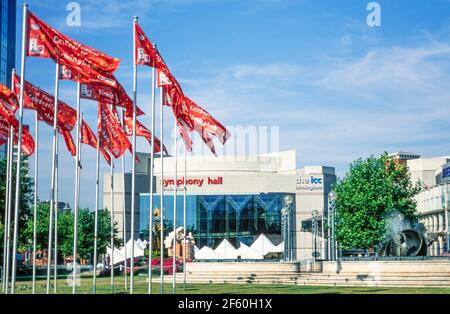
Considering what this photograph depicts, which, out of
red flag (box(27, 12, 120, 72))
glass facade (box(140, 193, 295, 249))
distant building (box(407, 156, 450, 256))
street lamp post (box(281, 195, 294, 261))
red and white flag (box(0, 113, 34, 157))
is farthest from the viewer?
glass facade (box(140, 193, 295, 249))

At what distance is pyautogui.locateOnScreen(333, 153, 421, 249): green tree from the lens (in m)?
76.7

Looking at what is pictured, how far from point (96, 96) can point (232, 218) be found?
95132 mm

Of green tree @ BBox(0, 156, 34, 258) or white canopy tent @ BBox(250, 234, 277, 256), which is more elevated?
green tree @ BBox(0, 156, 34, 258)

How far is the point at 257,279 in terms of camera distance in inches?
2151

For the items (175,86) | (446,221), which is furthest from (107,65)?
(446,221)

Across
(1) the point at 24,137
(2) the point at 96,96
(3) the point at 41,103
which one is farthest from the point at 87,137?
(2) the point at 96,96

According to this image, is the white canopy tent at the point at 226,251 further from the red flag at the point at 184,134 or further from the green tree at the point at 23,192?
the red flag at the point at 184,134

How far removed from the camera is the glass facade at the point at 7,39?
11394 centimetres

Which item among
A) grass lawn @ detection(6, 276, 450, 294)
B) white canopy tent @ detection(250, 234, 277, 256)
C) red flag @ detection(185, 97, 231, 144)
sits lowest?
grass lawn @ detection(6, 276, 450, 294)

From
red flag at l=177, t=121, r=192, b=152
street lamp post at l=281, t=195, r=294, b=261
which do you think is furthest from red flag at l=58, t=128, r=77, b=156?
street lamp post at l=281, t=195, r=294, b=261

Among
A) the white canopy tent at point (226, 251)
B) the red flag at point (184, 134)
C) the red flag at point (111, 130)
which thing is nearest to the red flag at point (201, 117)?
the red flag at point (184, 134)

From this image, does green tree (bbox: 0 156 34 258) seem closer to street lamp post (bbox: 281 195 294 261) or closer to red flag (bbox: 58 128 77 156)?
street lamp post (bbox: 281 195 294 261)

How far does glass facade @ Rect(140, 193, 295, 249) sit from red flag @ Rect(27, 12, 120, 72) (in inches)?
3835
